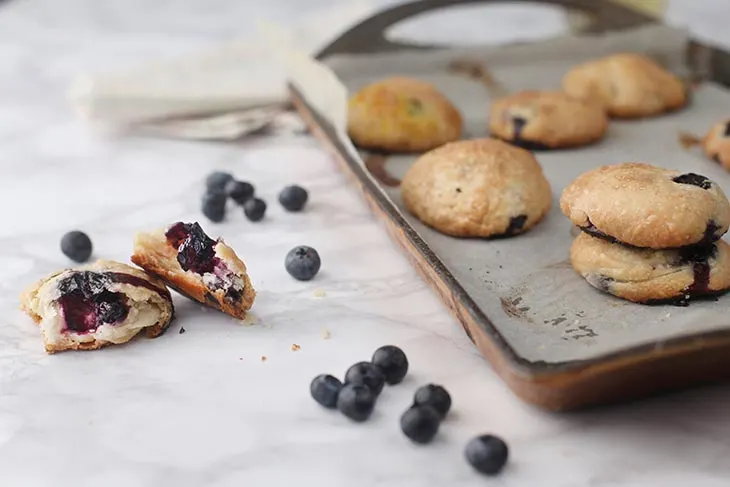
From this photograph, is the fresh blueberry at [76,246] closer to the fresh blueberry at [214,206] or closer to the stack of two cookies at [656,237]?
the fresh blueberry at [214,206]

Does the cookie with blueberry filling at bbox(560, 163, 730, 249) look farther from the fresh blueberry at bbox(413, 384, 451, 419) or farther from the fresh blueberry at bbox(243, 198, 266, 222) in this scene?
the fresh blueberry at bbox(243, 198, 266, 222)

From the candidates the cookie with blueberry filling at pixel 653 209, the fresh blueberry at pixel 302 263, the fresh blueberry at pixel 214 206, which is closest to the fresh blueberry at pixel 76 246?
the fresh blueberry at pixel 214 206

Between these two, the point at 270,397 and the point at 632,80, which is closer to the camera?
the point at 270,397

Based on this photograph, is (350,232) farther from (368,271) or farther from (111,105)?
(111,105)

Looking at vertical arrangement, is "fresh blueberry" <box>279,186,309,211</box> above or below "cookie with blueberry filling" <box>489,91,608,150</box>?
below

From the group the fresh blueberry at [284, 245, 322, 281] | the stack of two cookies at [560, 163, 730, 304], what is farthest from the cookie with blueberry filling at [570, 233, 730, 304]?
the fresh blueberry at [284, 245, 322, 281]

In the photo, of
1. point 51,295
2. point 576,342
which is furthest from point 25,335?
point 576,342
